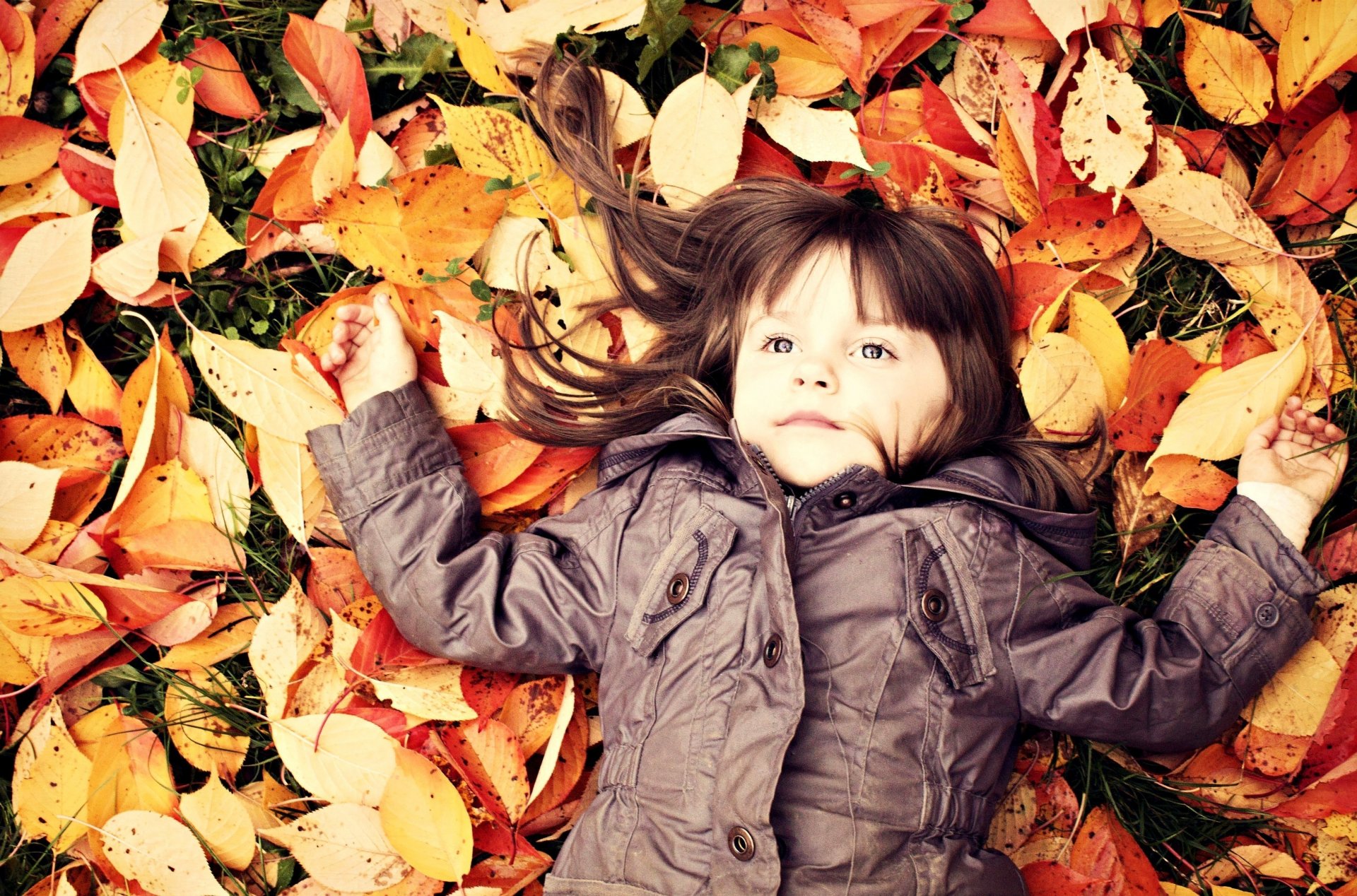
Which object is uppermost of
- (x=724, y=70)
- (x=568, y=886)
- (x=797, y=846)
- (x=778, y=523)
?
(x=724, y=70)

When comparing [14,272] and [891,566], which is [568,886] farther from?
[14,272]

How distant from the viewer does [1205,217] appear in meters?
2.03

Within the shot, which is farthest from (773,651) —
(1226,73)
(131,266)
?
(131,266)

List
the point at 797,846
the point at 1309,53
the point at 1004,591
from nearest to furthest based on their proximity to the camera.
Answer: the point at 797,846 → the point at 1004,591 → the point at 1309,53

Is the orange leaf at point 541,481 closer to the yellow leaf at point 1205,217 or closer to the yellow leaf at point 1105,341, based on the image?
the yellow leaf at point 1105,341

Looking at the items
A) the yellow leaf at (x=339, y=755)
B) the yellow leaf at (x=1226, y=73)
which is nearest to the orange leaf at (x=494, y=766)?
the yellow leaf at (x=339, y=755)

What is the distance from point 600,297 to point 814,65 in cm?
66

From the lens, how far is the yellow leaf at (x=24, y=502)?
7.03ft

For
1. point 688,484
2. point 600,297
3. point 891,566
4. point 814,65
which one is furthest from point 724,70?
Answer: point 891,566

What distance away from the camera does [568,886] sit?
1839mm

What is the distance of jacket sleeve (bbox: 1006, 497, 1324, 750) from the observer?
183cm

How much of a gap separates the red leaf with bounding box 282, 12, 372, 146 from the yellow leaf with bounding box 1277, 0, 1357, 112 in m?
1.82

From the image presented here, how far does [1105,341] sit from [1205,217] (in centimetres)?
29

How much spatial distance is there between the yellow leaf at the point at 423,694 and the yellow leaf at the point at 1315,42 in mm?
1983
